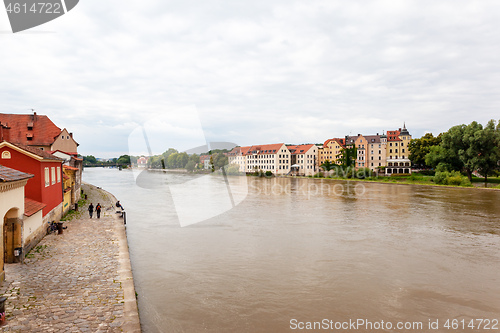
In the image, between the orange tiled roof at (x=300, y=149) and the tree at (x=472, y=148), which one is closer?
the tree at (x=472, y=148)

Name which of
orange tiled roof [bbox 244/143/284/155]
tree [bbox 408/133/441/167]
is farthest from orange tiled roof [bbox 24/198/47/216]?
orange tiled roof [bbox 244/143/284/155]

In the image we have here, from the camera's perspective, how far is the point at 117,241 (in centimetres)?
1451

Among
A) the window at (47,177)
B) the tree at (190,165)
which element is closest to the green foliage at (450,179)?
the window at (47,177)

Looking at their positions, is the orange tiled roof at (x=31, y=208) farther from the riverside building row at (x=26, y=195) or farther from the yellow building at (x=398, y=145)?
the yellow building at (x=398, y=145)

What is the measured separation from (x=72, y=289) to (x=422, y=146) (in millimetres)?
78714

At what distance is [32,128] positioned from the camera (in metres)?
37.4

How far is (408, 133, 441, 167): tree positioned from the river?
5468 centimetres

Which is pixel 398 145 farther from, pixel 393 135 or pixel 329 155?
pixel 329 155

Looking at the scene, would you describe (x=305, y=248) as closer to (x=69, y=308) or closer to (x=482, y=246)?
(x=482, y=246)

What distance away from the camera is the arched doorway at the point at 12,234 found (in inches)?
428

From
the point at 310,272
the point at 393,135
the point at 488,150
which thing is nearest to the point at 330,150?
the point at 393,135

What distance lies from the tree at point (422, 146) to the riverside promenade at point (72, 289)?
74.4 metres

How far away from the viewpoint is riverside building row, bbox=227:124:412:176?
8556 cm

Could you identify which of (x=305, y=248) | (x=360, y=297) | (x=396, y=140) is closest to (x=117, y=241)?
(x=305, y=248)
